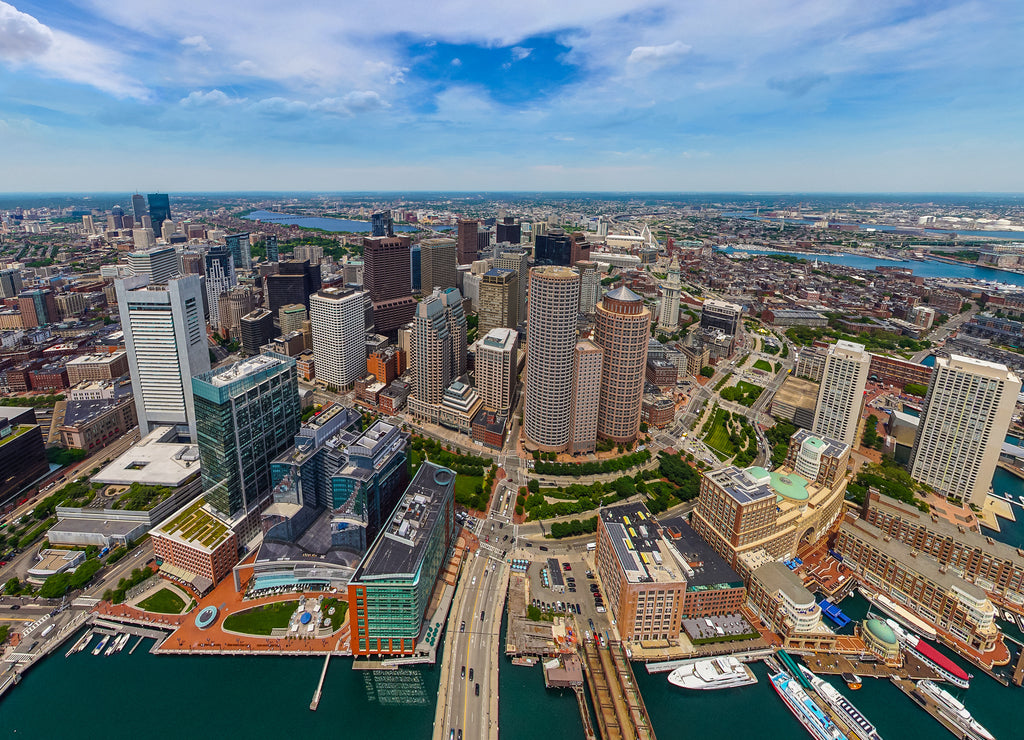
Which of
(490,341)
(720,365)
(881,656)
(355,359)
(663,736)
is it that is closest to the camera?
(663,736)

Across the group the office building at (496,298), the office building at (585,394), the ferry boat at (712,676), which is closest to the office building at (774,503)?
the ferry boat at (712,676)

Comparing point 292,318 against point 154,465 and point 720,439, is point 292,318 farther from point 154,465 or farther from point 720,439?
point 720,439

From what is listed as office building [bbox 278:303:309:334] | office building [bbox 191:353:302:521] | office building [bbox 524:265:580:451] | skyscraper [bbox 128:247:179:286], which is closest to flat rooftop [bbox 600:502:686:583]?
office building [bbox 524:265:580:451]

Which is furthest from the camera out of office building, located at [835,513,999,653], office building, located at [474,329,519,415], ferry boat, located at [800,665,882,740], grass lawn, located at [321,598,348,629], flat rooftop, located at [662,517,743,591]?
office building, located at [474,329,519,415]

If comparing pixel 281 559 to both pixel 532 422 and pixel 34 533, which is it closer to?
pixel 34 533

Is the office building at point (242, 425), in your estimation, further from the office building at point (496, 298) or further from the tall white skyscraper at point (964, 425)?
the tall white skyscraper at point (964, 425)

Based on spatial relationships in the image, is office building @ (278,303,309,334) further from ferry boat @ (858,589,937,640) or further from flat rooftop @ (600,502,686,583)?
ferry boat @ (858,589,937,640)

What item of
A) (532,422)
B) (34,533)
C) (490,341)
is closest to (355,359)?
(490,341)
